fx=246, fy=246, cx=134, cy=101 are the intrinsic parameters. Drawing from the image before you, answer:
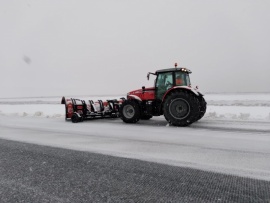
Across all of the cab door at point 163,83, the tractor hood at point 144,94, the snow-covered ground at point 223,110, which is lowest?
the snow-covered ground at point 223,110

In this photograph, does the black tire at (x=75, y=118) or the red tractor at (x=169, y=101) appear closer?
the red tractor at (x=169, y=101)

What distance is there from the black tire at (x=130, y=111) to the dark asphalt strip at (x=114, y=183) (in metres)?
5.72

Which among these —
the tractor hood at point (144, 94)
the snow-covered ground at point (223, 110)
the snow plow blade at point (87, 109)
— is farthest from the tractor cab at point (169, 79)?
the snow-covered ground at point (223, 110)

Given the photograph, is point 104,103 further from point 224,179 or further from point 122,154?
point 224,179

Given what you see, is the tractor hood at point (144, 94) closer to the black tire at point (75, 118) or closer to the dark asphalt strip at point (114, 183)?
the black tire at point (75, 118)

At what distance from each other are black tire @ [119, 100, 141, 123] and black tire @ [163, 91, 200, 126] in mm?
1418

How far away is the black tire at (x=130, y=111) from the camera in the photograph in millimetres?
10057

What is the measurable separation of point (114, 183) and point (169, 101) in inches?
245

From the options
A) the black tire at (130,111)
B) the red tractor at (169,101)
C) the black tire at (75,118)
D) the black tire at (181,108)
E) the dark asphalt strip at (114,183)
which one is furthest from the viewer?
the black tire at (75,118)

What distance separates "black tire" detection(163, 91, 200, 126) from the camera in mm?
8617

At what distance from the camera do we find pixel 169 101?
29.6 ft

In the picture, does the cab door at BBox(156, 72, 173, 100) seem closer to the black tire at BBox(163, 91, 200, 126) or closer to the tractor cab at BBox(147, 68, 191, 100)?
the tractor cab at BBox(147, 68, 191, 100)

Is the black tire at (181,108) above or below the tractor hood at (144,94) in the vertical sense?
below

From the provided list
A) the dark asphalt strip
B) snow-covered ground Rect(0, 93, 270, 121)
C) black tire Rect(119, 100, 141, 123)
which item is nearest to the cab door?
black tire Rect(119, 100, 141, 123)
